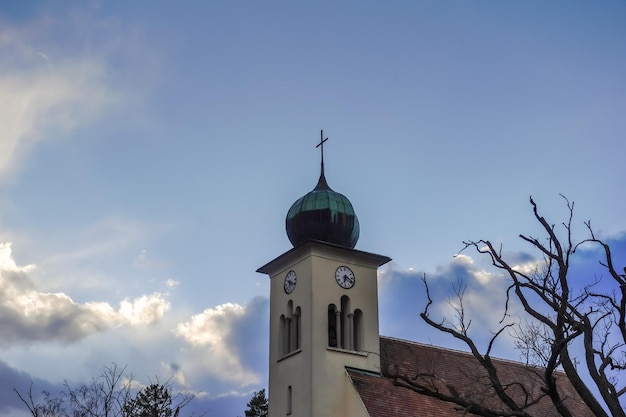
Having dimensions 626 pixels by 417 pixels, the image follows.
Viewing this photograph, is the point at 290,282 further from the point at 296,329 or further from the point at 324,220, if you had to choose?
the point at 324,220

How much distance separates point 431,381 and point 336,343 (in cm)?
566

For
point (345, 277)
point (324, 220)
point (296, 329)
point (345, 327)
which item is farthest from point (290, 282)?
point (345, 327)

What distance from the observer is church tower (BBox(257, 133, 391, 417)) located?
27578mm

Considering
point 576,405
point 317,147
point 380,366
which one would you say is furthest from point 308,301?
point 576,405

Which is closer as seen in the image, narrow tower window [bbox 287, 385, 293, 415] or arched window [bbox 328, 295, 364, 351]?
narrow tower window [bbox 287, 385, 293, 415]

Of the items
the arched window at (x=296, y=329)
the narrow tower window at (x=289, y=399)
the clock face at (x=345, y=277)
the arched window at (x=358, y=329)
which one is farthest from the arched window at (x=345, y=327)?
the narrow tower window at (x=289, y=399)

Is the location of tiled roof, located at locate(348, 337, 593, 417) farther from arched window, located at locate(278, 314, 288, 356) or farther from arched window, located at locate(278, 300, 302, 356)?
arched window, located at locate(278, 314, 288, 356)

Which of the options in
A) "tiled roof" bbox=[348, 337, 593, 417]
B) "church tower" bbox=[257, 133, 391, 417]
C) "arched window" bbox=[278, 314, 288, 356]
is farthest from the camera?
"arched window" bbox=[278, 314, 288, 356]

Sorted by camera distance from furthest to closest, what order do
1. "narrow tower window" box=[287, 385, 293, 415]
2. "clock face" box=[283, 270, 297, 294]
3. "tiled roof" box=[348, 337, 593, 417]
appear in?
"clock face" box=[283, 270, 297, 294] → "narrow tower window" box=[287, 385, 293, 415] → "tiled roof" box=[348, 337, 593, 417]

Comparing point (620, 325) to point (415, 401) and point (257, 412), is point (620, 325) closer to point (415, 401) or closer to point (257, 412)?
point (415, 401)

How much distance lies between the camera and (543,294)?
1564 cm

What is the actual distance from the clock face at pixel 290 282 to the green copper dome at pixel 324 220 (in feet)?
4.10

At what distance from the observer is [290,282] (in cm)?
3058

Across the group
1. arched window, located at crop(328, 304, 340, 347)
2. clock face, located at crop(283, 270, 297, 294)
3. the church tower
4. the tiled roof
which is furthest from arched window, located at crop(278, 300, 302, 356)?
the tiled roof
